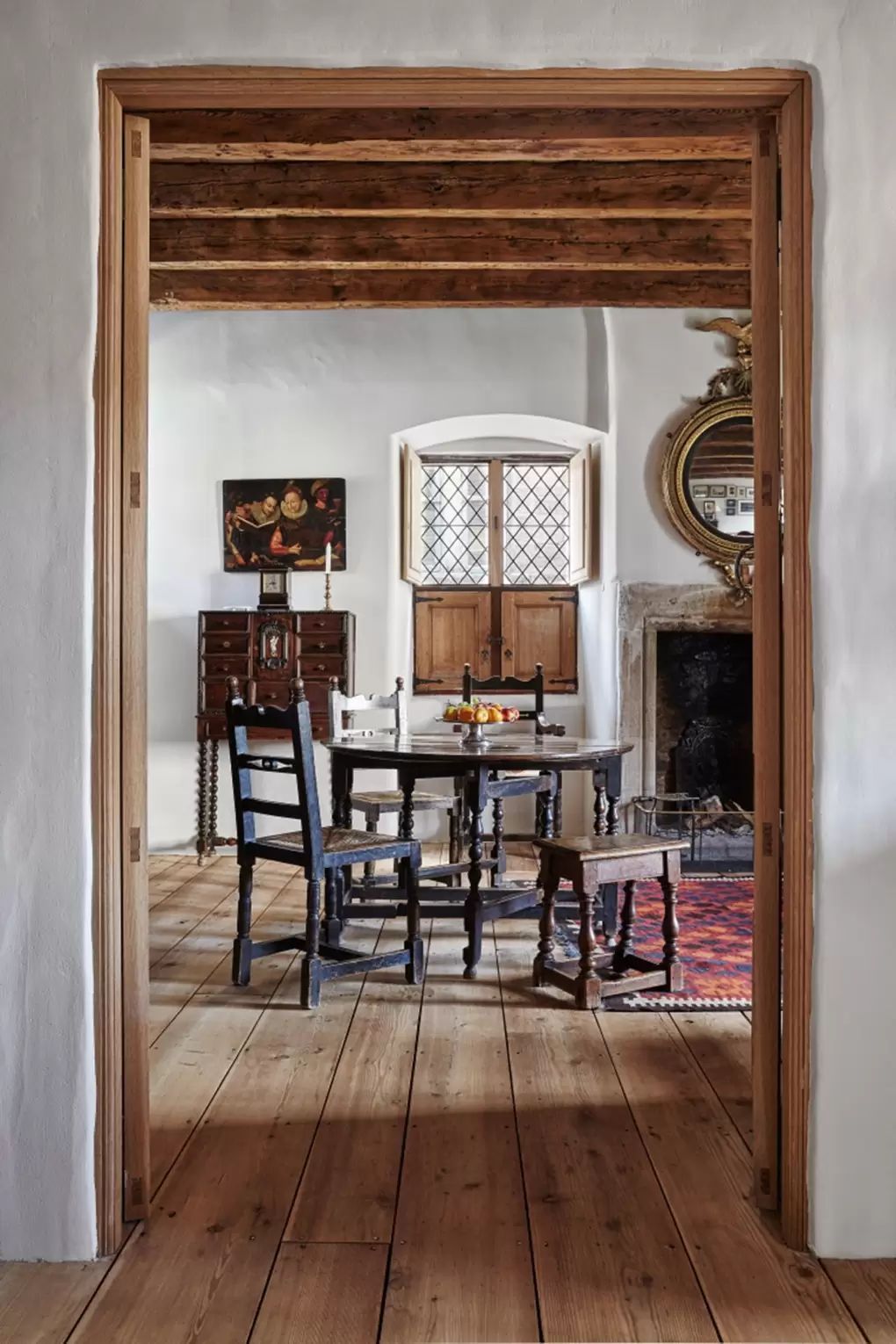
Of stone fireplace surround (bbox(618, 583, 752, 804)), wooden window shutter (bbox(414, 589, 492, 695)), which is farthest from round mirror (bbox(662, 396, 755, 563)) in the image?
wooden window shutter (bbox(414, 589, 492, 695))

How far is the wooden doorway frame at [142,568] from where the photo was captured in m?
2.01

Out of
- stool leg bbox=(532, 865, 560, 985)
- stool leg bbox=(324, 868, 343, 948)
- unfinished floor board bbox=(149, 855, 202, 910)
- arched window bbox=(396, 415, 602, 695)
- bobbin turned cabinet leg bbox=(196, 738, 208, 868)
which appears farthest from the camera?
arched window bbox=(396, 415, 602, 695)

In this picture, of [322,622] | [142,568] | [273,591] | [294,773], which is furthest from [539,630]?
[142,568]

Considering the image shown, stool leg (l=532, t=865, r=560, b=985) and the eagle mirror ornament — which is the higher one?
the eagle mirror ornament

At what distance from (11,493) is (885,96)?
175 centimetres

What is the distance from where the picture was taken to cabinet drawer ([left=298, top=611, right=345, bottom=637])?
5734mm

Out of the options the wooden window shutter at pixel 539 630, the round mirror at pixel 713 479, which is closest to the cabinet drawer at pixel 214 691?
the wooden window shutter at pixel 539 630

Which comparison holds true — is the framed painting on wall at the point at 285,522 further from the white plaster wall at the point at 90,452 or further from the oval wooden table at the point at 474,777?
the white plaster wall at the point at 90,452

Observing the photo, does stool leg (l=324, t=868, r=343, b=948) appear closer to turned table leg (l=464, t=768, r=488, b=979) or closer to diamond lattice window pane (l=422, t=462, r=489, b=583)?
turned table leg (l=464, t=768, r=488, b=979)

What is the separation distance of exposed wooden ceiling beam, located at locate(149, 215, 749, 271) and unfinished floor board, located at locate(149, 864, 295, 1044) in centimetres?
285

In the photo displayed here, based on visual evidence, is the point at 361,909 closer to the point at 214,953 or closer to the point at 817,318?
the point at 214,953

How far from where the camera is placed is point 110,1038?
2.02 meters

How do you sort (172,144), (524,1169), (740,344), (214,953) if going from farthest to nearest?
(740,344) < (214,953) < (172,144) < (524,1169)

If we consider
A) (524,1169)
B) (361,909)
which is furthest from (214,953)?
(524,1169)
